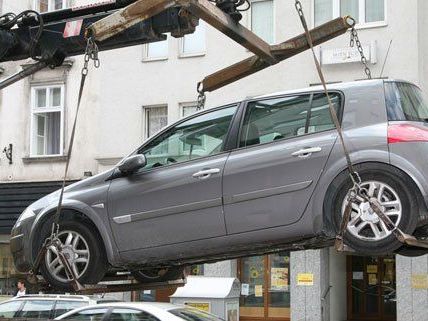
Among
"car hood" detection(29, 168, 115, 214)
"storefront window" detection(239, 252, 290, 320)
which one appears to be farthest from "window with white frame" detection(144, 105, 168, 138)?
"car hood" detection(29, 168, 115, 214)

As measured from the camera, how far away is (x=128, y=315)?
1002cm

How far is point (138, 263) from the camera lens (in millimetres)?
6328

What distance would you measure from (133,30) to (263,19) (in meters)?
13.2

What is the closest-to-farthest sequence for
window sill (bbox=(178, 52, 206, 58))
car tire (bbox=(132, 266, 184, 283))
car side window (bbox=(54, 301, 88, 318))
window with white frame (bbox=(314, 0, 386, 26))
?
1. car tire (bbox=(132, 266, 184, 283))
2. car side window (bbox=(54, 301, 88, 318))
3. window with white frame (bbox=(314, 0, 386, 26))
4. window sill (bbox=(178, 52, 206, 58))

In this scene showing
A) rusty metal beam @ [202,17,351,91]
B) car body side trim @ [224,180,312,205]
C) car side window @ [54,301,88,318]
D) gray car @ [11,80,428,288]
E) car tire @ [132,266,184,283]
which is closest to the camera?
gray car @ [11,80,428,288]

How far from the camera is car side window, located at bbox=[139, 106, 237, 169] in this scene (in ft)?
20.5

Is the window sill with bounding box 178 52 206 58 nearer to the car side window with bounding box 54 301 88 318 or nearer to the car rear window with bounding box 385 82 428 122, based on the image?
the car side window with bounding box 54 301 88 318

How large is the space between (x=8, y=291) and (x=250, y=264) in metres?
6.96

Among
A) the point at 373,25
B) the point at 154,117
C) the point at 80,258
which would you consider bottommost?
the point at 80,258

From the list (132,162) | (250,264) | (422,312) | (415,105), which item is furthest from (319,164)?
(250,264)

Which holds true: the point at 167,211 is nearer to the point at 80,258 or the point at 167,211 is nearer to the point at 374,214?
the point at 80,258

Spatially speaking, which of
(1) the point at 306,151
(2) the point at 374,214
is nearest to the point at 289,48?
(1) the point at 306,151

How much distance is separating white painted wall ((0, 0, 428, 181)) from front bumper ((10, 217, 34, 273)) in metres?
12.2

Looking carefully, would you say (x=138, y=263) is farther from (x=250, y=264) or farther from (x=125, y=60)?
(x=125, y=60)
